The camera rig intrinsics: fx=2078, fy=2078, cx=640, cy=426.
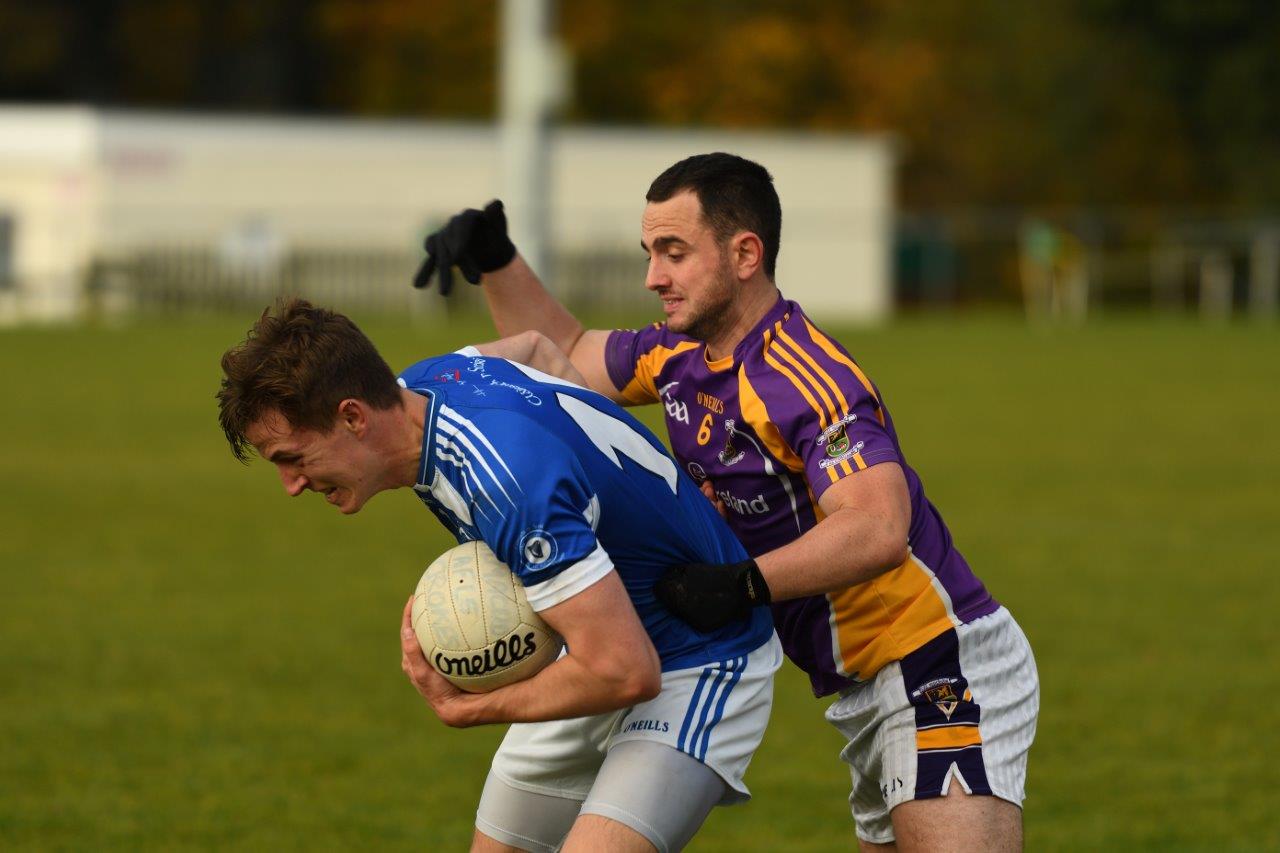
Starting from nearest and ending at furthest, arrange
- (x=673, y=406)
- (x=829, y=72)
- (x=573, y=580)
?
(x=573, y=580) → (x=673, y=406) → (x=829, y=72)

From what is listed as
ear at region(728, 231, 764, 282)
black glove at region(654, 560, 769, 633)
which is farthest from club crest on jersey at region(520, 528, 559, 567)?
ear at region(728, 231, 764, 282)

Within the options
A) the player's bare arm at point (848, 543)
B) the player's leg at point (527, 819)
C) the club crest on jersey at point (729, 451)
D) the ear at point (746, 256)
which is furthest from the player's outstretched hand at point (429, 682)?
the ear at point (746, 256)

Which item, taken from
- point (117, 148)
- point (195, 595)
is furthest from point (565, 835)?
point (117, 148)

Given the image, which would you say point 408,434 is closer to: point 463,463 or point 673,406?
point 463,463

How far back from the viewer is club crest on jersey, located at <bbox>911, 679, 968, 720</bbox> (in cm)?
507

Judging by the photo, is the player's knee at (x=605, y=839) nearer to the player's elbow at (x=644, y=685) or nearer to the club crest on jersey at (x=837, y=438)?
the player's elbow at (x=644, y=685)

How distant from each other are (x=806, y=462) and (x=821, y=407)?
0.13 meters

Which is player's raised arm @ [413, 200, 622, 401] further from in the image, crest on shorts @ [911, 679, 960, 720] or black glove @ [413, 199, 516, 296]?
crest on shorts @ [911, 679, 960, 720]

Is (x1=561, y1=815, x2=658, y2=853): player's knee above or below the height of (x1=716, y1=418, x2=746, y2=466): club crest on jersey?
below

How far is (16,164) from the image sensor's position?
129 ft

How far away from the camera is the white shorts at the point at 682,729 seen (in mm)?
4715

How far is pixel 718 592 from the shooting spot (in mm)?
4559

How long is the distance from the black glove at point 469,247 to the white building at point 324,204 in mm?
33879

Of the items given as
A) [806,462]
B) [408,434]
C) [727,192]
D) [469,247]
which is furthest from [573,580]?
[469,247]
